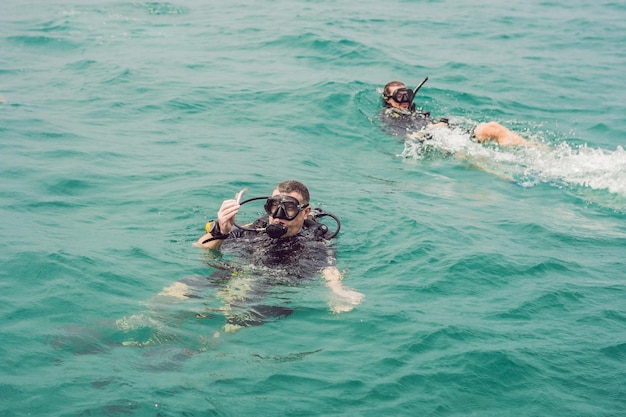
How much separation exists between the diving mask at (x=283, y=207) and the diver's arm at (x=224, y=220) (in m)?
0.41

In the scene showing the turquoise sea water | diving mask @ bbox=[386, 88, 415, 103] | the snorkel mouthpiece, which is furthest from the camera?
diving mask @ bbox=[386, 88, 415, 103]

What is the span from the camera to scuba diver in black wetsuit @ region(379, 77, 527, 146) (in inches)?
475

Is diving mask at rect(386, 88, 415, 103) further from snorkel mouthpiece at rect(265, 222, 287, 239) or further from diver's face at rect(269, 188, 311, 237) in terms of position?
snorkel mouthpiece at rect(265, 222, 287, 239)

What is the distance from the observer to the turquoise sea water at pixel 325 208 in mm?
5383

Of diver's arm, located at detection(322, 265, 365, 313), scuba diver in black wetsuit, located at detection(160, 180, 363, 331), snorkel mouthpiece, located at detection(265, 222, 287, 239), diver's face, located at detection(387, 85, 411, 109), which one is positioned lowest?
diver's arm, located at detection(322, 265, 365, 313)

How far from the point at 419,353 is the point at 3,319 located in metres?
3.30

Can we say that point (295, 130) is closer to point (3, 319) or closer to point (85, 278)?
point (85, 278)

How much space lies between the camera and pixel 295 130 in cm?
1260

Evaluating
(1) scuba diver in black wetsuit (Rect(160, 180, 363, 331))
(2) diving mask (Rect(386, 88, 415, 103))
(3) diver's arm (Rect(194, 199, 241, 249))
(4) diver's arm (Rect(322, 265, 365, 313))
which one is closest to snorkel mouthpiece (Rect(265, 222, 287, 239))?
(1) scuba diver in black wetsuit (Rect(160, 180, 363, 331))

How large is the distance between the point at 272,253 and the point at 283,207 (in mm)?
465

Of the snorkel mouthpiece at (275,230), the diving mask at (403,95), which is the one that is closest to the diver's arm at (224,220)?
the snorkel mouthpiece at (275,230)

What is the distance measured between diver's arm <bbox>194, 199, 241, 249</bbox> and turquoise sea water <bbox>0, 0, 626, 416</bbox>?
230mm

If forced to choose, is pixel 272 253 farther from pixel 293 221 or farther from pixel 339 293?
pixel 339 293

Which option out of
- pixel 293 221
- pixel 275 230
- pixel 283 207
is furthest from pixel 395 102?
pixel 275 230
